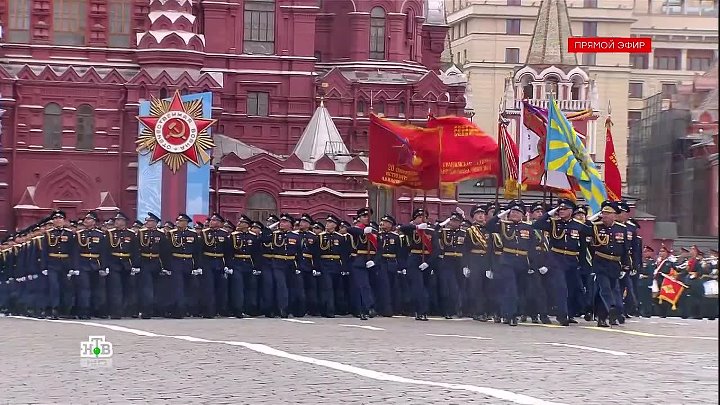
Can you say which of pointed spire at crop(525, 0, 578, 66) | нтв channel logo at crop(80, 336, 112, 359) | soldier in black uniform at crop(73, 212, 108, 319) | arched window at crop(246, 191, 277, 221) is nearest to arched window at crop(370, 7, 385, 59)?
A: arched window at crop(246, 191, 277, 221)

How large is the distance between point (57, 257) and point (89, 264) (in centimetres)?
60

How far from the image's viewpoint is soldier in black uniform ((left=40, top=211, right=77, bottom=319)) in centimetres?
2281

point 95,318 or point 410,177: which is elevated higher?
point 410,177

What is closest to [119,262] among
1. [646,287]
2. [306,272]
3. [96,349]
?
[306,272]

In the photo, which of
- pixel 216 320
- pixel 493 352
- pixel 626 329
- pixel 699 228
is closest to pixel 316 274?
pixel 216 320

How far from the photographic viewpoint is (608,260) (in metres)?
18.7

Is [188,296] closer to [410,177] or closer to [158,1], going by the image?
[410,177]

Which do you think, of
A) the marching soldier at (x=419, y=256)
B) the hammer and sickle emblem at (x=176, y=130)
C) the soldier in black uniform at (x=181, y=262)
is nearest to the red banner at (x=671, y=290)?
the marching soldier at (x=419, y=256)

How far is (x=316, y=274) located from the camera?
22594mm

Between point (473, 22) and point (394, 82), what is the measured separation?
37.5 meters

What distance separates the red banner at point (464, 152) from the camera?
2614 cm

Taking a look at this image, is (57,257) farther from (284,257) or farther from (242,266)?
(284,257)

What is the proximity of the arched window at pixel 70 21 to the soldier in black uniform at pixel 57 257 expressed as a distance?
2585 cm

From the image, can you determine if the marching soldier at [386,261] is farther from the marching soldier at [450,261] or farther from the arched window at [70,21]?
the arched window at [70,21]
